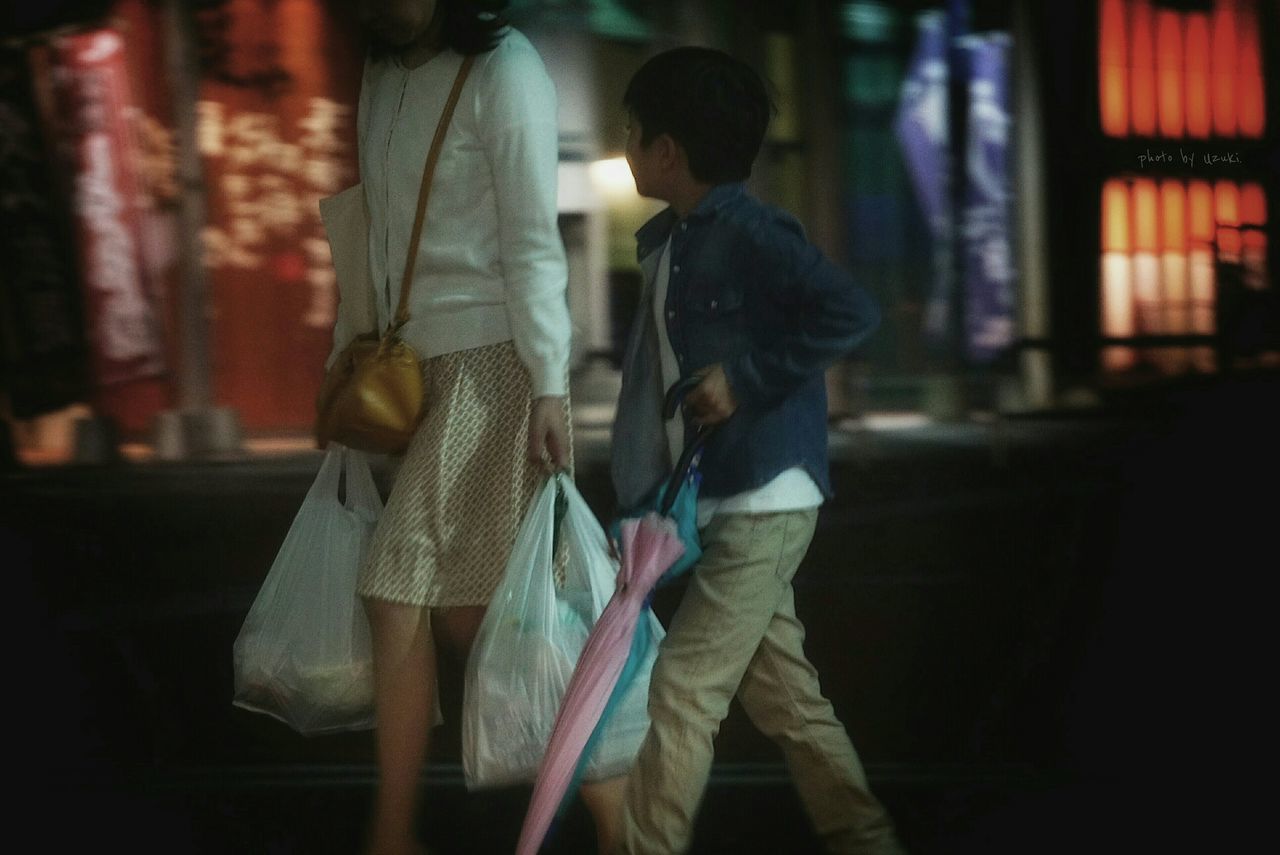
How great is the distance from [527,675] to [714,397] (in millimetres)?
687

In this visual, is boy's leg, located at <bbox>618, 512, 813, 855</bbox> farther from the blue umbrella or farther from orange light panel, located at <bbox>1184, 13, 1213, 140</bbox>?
orange light panel, located at <bbox>1184, 13, 1213, 140</bbox>

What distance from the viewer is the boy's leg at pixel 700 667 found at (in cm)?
282

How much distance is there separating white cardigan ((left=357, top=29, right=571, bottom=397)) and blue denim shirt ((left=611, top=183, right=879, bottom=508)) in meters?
0.21

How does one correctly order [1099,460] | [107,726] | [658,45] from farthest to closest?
[658,45]
[1099,460]
[107,726]

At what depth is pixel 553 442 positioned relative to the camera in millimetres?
3117

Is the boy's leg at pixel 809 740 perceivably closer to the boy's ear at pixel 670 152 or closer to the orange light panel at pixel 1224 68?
the boy's ear at pixel 670 152

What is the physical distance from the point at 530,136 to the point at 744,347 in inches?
23.8

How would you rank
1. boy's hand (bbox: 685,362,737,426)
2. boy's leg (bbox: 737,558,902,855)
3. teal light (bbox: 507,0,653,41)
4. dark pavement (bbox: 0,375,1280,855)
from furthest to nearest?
teal light (bbox: 507,0,653,41) → dark pavement (bbox: 0,375,1280,855) → boy's leg (bbox: 737,558,902,855) → boy's hand (bbox: 685,362,737,426)

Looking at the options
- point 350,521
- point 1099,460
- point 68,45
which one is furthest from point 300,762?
point 68,45

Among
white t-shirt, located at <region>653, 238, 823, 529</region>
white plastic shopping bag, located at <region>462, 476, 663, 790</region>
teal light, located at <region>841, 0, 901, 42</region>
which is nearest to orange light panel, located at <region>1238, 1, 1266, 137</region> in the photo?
teal light, located at <region>841, 0, 901, 42</region>

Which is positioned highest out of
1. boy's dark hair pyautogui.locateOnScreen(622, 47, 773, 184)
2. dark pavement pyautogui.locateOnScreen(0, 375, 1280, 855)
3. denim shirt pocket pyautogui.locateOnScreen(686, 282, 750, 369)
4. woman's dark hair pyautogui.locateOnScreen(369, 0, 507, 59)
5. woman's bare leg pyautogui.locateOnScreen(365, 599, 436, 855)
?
woman's dark hair pyautogui.locateOnScreen(369, 0, 507, 59)

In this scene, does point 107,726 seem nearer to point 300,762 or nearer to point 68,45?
point 300,762

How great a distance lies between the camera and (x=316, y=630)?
3277 millimetres

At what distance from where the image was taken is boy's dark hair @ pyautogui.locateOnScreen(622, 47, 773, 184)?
9.47 ft
